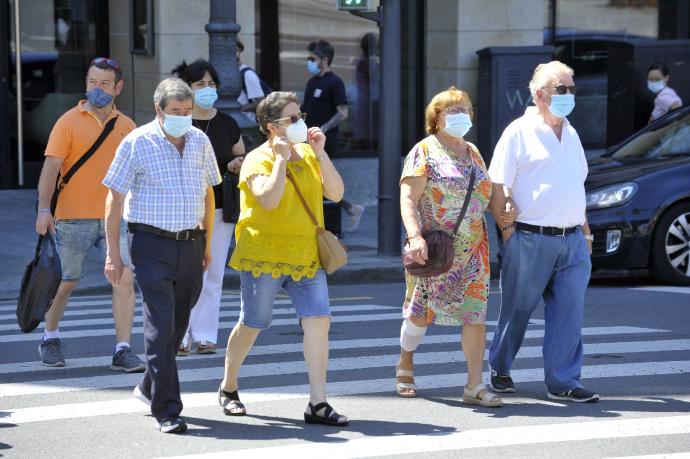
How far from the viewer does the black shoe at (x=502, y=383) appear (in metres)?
7.79

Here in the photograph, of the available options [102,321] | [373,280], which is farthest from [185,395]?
[373,280]

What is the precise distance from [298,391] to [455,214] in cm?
139

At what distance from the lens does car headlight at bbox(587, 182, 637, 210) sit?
1234 cm

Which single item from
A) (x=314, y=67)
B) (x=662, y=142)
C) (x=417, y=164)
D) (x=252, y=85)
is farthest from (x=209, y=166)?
(x=314, y=67)

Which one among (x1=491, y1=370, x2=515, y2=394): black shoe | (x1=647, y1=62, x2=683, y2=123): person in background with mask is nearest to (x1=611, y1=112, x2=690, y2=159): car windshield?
(x1=647, y1=62, x2=683, y2=123): person in background with mask

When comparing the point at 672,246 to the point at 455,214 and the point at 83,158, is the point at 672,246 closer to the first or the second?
the point at 455,214

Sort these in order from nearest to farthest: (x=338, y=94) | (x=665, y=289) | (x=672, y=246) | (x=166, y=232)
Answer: (x=166, y=232), (x=665, y=289), (x=672, y=246), (x=338, y=94)

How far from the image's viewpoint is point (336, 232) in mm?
14188

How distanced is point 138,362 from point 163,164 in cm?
183

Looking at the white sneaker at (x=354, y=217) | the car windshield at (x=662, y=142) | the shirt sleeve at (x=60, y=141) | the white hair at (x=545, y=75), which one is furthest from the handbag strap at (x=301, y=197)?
the white sneaker at (x=354, y=217)

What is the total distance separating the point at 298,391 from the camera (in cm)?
788

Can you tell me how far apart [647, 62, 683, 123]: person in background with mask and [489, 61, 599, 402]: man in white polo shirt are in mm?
9573

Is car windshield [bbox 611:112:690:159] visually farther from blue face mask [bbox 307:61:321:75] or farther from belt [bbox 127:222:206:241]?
belt [bbox 127:222:206:241]

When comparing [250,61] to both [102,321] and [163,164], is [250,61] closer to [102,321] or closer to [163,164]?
[102,321]
